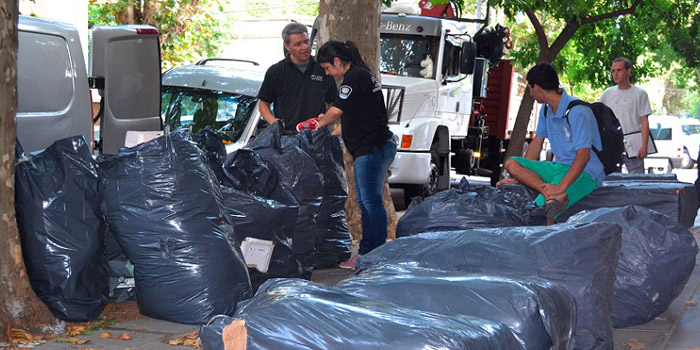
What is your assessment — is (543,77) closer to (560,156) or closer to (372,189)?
(560,156)

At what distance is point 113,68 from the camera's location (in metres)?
8.26

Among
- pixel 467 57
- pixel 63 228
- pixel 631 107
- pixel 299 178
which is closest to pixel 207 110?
pixel 299 178

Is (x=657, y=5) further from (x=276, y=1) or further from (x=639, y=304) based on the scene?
(x=276, y=1)

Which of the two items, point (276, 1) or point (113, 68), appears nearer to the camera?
point (113, 68)

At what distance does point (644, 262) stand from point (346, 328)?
2985 millimetres

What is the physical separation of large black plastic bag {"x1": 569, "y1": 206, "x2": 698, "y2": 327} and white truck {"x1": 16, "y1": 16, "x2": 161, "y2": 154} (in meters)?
3.65

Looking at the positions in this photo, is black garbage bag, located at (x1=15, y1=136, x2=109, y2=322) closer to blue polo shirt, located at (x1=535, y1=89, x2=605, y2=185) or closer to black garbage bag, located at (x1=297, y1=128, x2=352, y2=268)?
black garbage bag, located at (x1=297, y1=128, x2=352, y2=268)

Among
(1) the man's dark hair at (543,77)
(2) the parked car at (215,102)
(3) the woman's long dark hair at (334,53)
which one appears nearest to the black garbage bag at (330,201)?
(3) the woman's long dark hair at (334,53)

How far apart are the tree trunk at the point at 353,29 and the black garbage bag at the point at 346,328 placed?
6.04m

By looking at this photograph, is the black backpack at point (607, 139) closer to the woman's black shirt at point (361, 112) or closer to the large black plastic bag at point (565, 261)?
the woman's black shirt at point (361, 112)

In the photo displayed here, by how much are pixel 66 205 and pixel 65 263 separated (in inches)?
12.2

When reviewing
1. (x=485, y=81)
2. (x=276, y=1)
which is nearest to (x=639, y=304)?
(x=485, y=81)

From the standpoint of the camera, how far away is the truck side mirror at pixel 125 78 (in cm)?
Answer: 824

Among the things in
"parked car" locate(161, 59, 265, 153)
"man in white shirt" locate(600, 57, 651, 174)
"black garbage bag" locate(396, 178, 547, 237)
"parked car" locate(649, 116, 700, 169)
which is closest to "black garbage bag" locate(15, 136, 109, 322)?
"black garbage bag" locate(396, 178, 547, 237)
